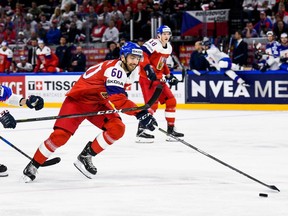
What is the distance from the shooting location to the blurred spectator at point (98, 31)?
1756 cm

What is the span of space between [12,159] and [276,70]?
7.85 meters

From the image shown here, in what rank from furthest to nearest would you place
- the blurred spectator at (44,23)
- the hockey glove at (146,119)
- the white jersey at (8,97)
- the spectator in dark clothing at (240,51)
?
the blurred spectator at (44,23)
the spectator in dark clothing at (240,51)
the white jersey at (8,97)
the hockey glove at (146,119)

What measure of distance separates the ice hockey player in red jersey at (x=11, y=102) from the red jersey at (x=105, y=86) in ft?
1.01

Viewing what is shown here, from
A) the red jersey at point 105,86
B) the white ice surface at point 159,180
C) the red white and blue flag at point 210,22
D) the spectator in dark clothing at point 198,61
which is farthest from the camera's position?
the red white and blue flag at point 210,22

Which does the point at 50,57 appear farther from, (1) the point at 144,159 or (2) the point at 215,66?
(1) the point at 144,159

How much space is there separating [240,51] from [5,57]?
19.8 ft

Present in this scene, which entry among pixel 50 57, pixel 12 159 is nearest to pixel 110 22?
pixel 50 57

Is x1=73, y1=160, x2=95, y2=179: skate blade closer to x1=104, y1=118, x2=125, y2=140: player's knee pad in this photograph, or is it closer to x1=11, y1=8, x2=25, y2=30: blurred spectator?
x1=104, y1=118, x2=125, y2=140: player's knee pad

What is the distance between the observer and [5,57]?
18188mm

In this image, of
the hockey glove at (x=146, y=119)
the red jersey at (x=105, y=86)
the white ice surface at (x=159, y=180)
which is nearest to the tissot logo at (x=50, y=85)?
the white ice surface at (x=159, y=180)

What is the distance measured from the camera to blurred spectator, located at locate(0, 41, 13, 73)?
59.3 feet

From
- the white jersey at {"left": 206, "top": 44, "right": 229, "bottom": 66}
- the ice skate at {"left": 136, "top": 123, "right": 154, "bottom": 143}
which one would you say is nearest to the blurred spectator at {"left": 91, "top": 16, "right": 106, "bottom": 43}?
the white jersey at {"left": 206, "top": 44, "right": 229, "bottom": 66}

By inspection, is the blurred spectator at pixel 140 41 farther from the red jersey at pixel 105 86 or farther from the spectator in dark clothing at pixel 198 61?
the red jersey at pixel 105 86

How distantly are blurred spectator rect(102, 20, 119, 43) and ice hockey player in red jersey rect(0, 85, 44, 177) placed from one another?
11.0m
